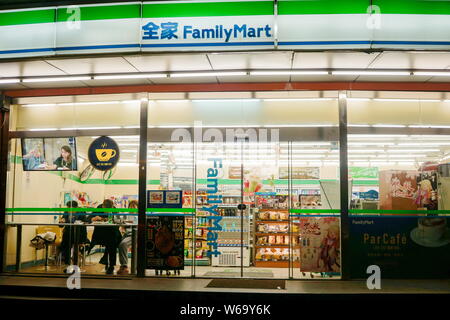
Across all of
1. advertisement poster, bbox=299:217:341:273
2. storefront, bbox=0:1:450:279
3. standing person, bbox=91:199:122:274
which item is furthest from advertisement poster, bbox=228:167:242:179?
standing person, bbox=91:199:122:274

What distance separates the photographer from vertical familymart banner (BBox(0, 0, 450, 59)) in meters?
6.16

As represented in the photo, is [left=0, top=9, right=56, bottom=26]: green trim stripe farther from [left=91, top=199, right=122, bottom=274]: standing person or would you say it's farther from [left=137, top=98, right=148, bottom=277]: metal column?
[left=91, top=199, right=122, bottom=274]: standing person

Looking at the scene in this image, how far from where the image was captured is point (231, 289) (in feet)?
23.5

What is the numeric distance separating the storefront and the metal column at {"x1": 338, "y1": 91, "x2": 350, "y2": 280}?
0.09 feet

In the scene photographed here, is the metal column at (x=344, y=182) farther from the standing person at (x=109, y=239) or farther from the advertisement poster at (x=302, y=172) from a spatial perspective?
the standing person at (x=109, y=239)

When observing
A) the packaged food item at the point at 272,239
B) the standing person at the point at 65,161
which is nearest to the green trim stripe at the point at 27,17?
the standing person at the point at 65,161

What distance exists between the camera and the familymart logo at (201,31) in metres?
6.27

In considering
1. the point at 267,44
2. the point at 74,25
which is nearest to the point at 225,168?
the point at 267,44

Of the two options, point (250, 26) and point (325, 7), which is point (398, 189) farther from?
point (250, 26)

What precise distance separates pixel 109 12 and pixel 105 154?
10.4 ft

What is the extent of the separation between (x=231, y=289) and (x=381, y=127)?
434 centimetres

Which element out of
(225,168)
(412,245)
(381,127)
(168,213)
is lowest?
(412,245)
